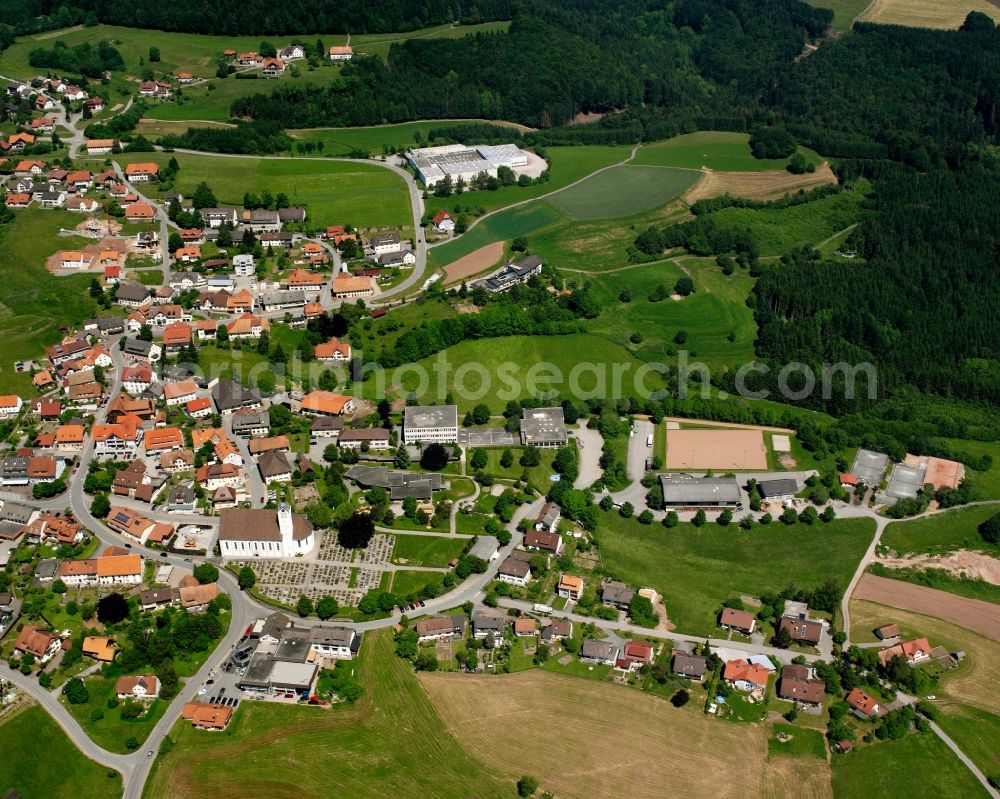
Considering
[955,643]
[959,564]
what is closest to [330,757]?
[955,643]

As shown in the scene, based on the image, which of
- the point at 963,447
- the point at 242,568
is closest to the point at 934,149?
the point at 963,447

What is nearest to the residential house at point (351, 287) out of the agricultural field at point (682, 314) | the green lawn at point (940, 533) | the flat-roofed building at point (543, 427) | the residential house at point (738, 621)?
the agricultural field at point (682, 314)

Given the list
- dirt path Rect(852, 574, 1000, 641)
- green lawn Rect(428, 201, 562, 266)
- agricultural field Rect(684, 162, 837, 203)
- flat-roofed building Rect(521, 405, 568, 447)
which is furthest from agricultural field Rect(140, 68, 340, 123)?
dirt path Rect(852, 574, 1000, 641)

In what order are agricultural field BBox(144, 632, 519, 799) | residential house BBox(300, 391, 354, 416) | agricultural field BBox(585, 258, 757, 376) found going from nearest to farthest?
1. agricultural field BBox(144, 632, 519, 799)
2. residential house BBox(300, 391, 354, 416)
3. agricultural field BBox(585, 258, 757, 376)

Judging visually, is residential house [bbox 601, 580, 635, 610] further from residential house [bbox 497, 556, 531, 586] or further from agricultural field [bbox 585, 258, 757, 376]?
agricultural field [bbox 585, 258, 757, 376]

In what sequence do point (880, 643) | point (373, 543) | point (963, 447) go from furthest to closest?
point (963, 447) < point (373, 543) < point (880, 643)

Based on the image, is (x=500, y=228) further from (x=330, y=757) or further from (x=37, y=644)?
(x=330, y=757)

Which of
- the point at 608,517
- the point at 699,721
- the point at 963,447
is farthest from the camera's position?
the point at 963,447

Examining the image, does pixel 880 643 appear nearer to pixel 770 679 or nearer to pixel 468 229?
pixel 770 679
